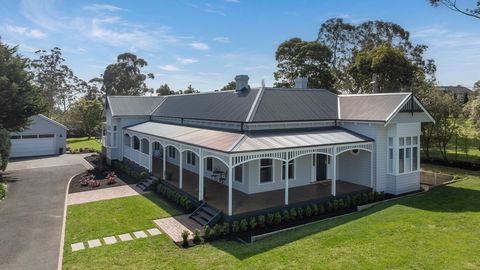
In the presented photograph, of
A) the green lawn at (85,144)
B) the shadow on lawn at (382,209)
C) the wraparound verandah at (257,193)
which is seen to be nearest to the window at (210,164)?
the wraparound verandah at (257,193)

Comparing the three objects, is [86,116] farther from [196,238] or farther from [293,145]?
[196,238]

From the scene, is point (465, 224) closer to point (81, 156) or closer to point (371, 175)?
point (371, 175)

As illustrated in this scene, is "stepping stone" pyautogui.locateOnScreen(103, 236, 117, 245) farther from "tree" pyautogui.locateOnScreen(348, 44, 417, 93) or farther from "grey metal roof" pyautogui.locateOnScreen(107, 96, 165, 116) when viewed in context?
"tree" pyautogui.locateOnScreen(348, 44, 417, 93)

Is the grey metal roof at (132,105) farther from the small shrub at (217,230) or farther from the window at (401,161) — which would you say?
the window at (401,161)

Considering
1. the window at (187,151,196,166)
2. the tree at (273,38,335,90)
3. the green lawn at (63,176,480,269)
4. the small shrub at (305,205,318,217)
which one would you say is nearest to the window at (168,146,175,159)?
the window at (187,151,196,166)

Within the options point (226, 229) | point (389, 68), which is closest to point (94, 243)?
point (226, 229)

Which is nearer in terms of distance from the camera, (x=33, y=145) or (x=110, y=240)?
(x=110, y=240)

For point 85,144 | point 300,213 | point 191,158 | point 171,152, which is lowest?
point 300,213
